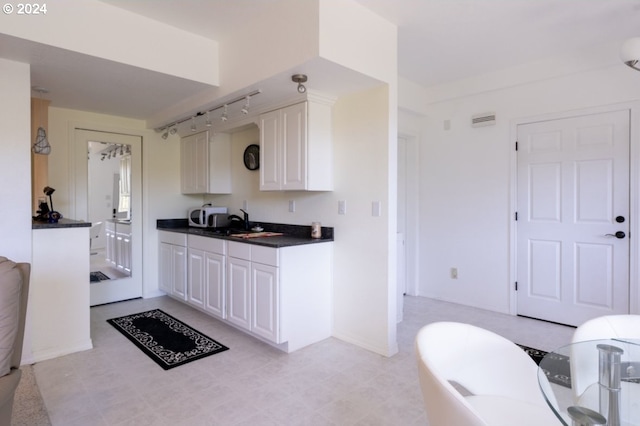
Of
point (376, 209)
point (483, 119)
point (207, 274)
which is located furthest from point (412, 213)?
point (207, 274)

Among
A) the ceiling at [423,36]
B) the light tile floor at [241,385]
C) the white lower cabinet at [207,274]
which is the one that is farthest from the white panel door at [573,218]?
the white lower cabinet at [207,274]

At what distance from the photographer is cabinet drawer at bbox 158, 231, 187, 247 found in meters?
4.11

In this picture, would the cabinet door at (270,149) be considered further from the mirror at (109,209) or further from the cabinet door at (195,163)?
the mirror at (109,209)

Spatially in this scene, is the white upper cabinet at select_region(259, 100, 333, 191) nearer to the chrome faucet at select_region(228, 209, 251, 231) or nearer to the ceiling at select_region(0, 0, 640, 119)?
the ceiling at select_region(0, 0, 640, 119)

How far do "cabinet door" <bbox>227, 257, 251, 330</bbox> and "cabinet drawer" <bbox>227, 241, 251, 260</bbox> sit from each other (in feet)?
0.12

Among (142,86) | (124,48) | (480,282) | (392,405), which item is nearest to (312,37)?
(124,48)

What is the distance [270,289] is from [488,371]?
1.83 meters

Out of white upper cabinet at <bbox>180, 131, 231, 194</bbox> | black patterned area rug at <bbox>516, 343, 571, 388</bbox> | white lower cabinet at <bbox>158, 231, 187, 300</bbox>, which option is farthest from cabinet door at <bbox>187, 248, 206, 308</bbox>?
black patterned area rug at <bbox>516, 343, 571, 388</bbox>

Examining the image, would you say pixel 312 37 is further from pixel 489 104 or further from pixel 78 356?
pixel 78 356

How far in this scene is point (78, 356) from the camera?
9.27 feet

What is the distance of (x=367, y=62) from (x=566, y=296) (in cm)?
297

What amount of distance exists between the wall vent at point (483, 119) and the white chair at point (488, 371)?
3.16 m

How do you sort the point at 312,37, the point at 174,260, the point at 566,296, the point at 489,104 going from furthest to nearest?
the point at 174,260 < the point at 489,104 < the point at 566,296 < the point at 312,37

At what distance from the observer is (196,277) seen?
152 inches
